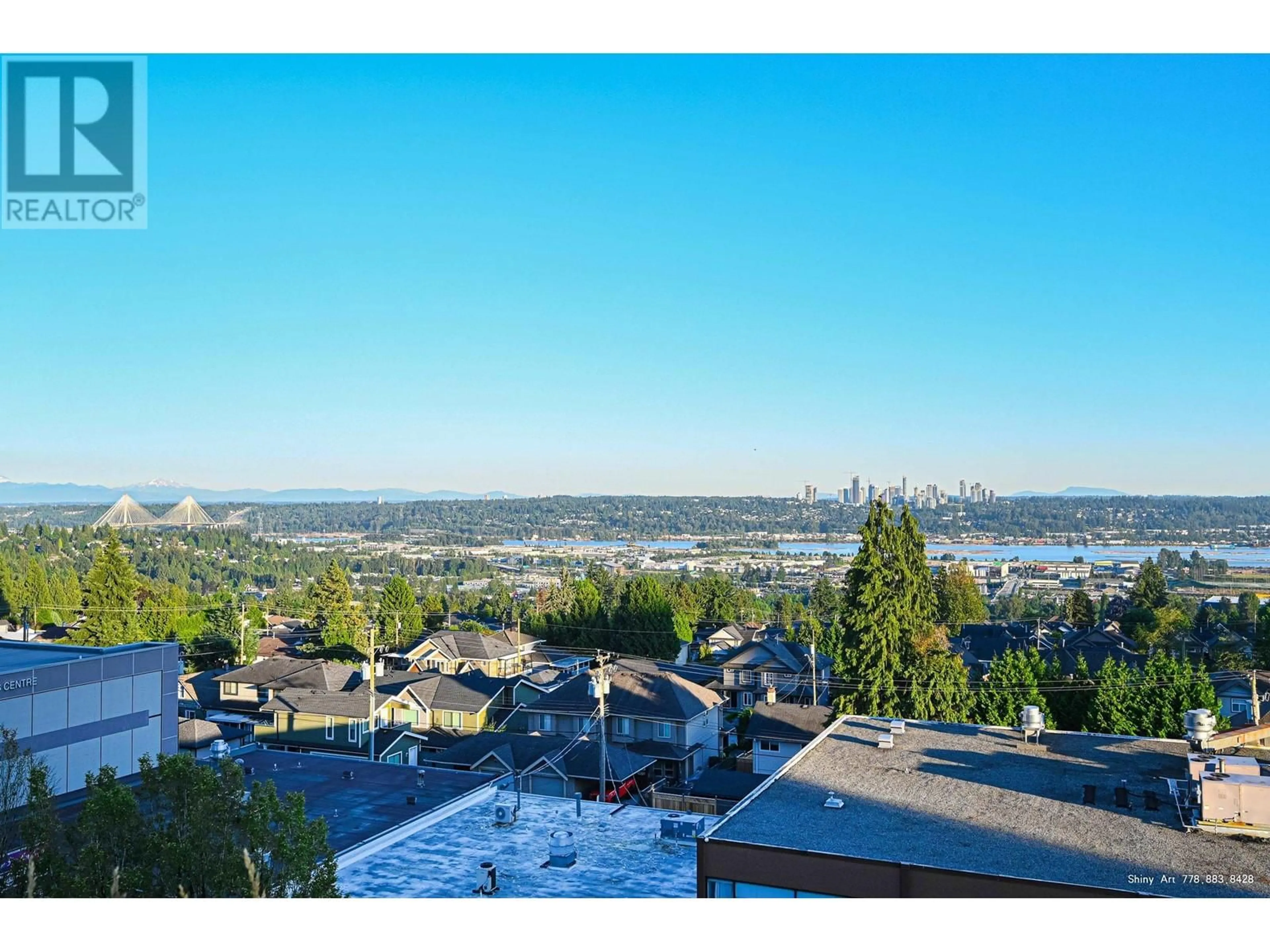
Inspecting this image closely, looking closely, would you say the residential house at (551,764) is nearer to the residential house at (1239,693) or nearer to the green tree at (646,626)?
the green tree at (646,626)

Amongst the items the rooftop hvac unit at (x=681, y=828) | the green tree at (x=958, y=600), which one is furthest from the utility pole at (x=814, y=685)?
the green tree at (x=958, y=600)

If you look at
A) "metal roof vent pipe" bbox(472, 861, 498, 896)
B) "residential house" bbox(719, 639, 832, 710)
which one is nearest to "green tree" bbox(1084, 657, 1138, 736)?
"residential house" bbox(719, 639, 832, 710)

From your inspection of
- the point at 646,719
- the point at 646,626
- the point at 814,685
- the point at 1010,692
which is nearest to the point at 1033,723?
the point at 1010,692

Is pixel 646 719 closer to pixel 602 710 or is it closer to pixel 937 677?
pixel 602 710

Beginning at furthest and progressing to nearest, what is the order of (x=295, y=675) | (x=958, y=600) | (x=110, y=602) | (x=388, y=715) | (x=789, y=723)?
(x=958, y=600)
(x=110, y=602)
(x=295, y=675)
(x=388, y=715)
(x=789, y=723)

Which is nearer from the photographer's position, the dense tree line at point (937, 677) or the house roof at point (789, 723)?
the dense tree line at point (937, 677)

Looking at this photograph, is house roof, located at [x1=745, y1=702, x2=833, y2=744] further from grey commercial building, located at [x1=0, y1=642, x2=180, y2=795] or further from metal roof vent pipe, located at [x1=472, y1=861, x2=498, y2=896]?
grey commercial building, located at [x1=0, y1=642, x2=180, y2=795]
